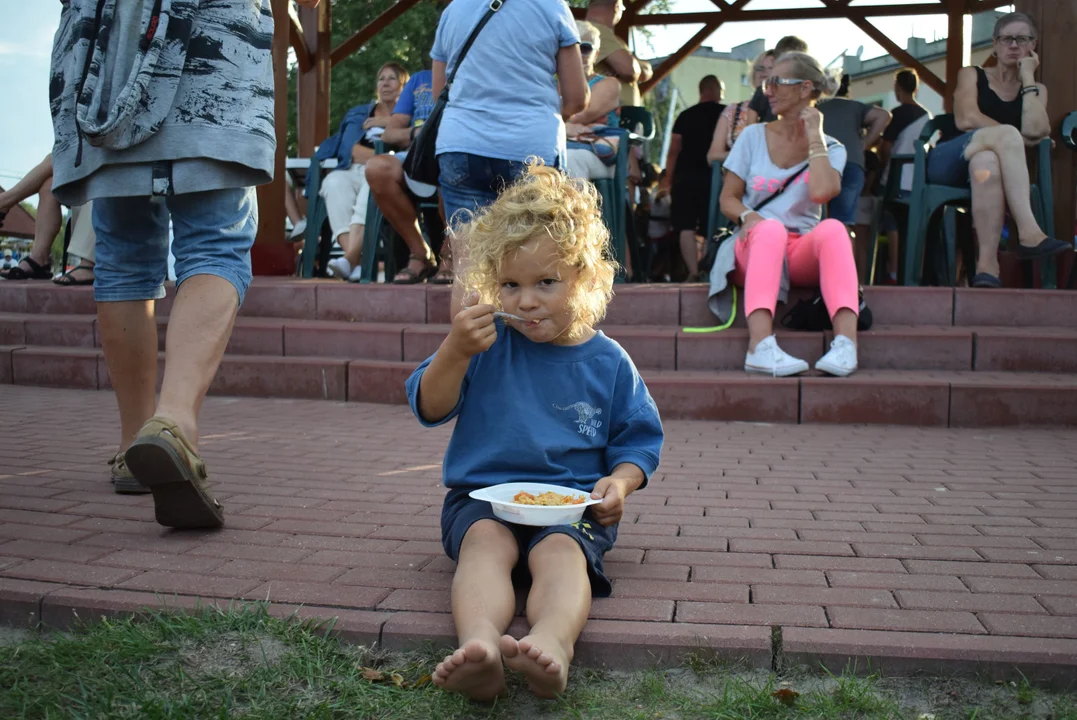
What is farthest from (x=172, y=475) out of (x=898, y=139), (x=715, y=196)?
(x=898, y=139)

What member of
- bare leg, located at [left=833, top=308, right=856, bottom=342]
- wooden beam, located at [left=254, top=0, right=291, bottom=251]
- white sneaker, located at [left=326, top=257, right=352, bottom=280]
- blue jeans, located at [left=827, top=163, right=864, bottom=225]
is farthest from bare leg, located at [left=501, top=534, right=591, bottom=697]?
wooden beam, located at [left=254, top=0, right=291, bottom=251]

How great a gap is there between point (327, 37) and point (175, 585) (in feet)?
35.7

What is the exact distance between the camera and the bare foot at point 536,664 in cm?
179

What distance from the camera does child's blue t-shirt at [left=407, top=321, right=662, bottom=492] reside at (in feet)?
8.00

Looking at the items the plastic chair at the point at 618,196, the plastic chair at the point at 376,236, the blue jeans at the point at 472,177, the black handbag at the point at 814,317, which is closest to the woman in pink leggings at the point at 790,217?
the black handbag at the point at 814,317

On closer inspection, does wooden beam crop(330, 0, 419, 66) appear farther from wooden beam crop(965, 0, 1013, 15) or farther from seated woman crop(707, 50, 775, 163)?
wooden beam crop(965, 0, 1013, 15)

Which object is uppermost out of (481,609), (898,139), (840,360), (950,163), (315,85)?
(315,85)

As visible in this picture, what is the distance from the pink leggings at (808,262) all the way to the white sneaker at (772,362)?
0.64 ft

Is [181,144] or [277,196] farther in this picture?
[277,196]

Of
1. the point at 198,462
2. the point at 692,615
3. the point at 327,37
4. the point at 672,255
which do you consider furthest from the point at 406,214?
the point at 327,37

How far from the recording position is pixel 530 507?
7.25 feet

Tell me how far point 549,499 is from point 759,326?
3.24m

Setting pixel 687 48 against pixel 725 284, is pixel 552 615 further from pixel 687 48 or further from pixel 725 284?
pixel 687 48

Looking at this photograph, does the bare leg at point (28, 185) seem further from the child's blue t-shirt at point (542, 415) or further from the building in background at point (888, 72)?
the building in background at point (888, 72)
